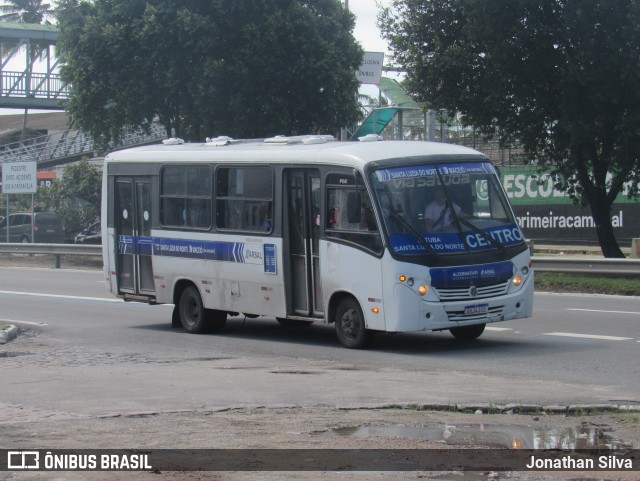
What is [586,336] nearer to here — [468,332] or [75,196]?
[468,332]

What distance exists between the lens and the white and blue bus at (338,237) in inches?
548

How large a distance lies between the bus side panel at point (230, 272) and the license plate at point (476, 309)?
9.18 ft

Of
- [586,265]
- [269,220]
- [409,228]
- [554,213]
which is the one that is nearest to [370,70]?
[554,213]

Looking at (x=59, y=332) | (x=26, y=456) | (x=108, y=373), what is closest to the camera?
(x=26, y=456)

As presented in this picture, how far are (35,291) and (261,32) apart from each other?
38.1 feet

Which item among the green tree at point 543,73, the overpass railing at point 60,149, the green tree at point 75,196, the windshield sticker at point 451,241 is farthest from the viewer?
the overpass railing at point 60,149

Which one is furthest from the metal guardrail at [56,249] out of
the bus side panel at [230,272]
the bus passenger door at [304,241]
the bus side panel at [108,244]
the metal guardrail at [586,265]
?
the bus passenger door at [304,241]

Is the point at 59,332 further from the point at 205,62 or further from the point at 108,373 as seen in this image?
the point at 205,62

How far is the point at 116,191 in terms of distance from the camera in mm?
18719

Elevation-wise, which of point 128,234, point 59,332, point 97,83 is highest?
point 97,83

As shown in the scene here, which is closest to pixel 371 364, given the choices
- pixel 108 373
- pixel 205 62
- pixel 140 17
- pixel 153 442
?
pixel 108 373

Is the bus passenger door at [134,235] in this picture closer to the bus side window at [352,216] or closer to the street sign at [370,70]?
the bus side window at [352,216]

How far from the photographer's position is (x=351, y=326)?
48.0ft

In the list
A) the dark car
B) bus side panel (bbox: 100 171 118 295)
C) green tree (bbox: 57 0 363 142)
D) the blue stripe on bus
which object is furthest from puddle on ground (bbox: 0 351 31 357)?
the dark car
